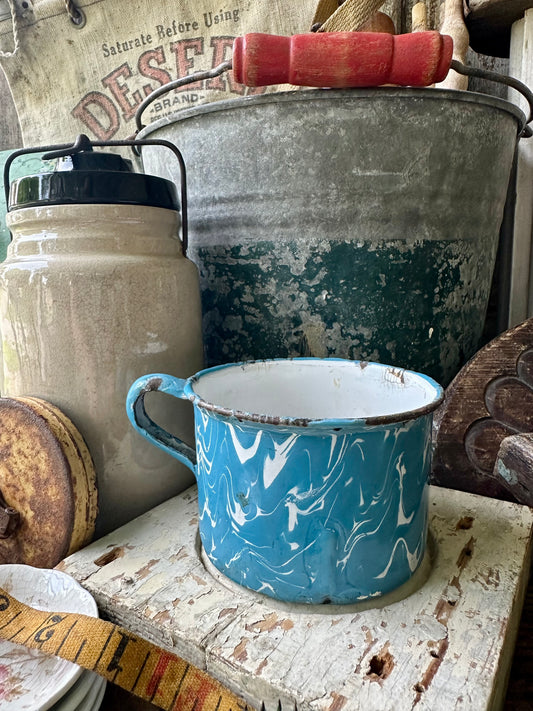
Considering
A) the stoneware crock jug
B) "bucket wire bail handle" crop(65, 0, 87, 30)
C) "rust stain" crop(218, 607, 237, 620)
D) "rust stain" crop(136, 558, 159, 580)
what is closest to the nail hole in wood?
"rust stain" crop(218, 607, 237, 620)

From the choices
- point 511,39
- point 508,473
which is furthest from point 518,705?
point 511,39

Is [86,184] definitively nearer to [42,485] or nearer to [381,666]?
[42,485]

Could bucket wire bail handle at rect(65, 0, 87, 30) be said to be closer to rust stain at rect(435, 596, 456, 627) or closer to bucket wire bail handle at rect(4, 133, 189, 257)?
bucket wire bail handle at rect(4, 133, 189, 257)

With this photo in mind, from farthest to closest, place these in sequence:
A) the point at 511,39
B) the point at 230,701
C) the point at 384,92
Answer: the point at 511,39 < the point at 384,92 < the point at 230,701

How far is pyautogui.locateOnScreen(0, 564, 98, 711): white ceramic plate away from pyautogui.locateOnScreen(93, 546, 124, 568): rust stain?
0.03 m

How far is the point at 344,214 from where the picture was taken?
0.64 meters

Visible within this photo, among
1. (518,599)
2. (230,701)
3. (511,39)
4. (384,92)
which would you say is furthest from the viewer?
(511,39)

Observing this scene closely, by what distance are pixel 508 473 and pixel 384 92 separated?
17.8 inches

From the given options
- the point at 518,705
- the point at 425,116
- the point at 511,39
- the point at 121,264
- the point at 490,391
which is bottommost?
the point at 518,705

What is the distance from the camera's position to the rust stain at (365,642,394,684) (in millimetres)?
366

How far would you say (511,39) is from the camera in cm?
93

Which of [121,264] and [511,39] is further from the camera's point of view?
[511,39]

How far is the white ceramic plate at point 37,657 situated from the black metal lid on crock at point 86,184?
39 centimetres

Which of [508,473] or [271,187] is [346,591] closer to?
[508,473]
